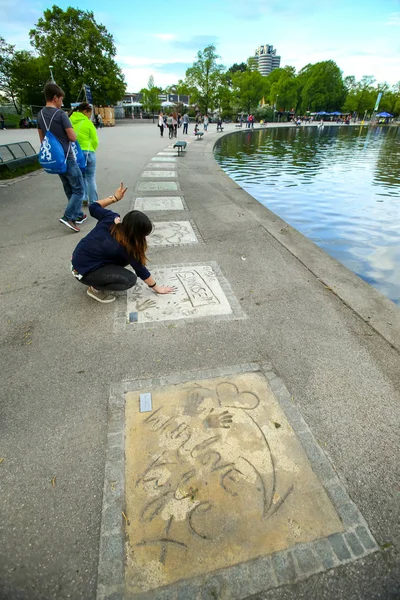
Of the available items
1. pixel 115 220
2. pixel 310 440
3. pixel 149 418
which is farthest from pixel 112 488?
pixel 115 220

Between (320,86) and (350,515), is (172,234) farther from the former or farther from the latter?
(320,86)

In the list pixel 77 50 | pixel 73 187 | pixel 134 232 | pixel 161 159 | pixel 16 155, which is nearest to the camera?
pixel 134 232

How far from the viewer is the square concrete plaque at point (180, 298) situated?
3.62 meters

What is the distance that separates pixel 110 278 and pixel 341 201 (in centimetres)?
884

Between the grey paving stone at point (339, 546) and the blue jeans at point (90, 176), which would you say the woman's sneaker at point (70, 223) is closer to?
the blue jeans at point (90, 176)

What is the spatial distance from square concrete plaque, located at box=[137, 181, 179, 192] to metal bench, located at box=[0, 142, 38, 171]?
13.6 feet

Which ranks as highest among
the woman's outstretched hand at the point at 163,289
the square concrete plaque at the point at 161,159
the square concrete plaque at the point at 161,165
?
the square concrete plaque at the point at 161,159

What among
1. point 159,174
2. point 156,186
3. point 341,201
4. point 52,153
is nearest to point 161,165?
point 159,174

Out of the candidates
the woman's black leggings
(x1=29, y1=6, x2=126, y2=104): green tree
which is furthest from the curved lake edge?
(x1=29, y1=6, x2=126, y2=104): green tree

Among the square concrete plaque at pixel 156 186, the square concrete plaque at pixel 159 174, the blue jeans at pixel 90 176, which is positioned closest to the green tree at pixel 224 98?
the square concrete plaque at pixel 159 174

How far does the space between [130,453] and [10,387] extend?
1333mm

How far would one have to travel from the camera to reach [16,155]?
405 inches

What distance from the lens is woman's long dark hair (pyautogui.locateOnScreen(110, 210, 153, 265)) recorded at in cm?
324

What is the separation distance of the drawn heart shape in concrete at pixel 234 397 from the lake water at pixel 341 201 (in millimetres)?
3536
